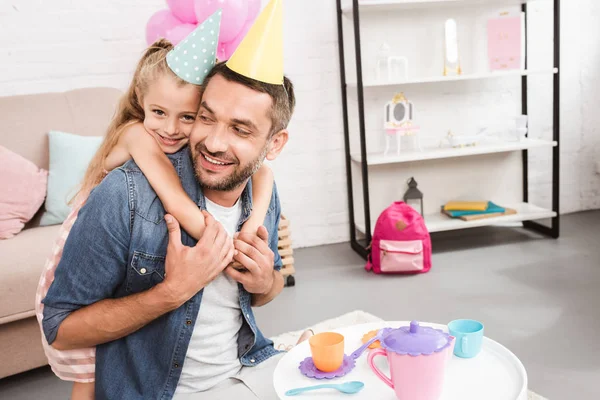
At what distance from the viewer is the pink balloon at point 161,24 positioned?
2.61 m

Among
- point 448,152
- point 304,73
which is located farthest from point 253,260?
point 304,73

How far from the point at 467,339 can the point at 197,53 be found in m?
0.76

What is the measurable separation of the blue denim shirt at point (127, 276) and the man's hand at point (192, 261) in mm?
56

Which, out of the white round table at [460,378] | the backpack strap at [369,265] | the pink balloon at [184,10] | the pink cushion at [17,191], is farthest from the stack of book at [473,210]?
the white round table at [460,378]

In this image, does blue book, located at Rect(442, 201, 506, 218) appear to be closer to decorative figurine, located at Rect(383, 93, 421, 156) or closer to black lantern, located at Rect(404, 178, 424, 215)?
black lantern, located at Rect(404, 178, 424, 215)

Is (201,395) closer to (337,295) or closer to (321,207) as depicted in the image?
(337,295)

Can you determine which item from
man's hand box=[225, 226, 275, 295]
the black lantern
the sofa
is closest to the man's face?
man's hand box=[225, 226, 275, 295]

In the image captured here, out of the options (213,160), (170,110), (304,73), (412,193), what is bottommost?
(412,193)

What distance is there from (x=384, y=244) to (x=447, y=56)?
1.22m

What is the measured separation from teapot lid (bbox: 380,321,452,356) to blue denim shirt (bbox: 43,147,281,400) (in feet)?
1.34

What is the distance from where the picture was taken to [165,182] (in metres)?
1.16

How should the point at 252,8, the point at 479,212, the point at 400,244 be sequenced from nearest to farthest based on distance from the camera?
the point at 252,8 → the point at 400,244 → the point at 479,212

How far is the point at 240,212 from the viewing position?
1.29 m

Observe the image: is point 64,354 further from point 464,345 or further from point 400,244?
point 400,244
